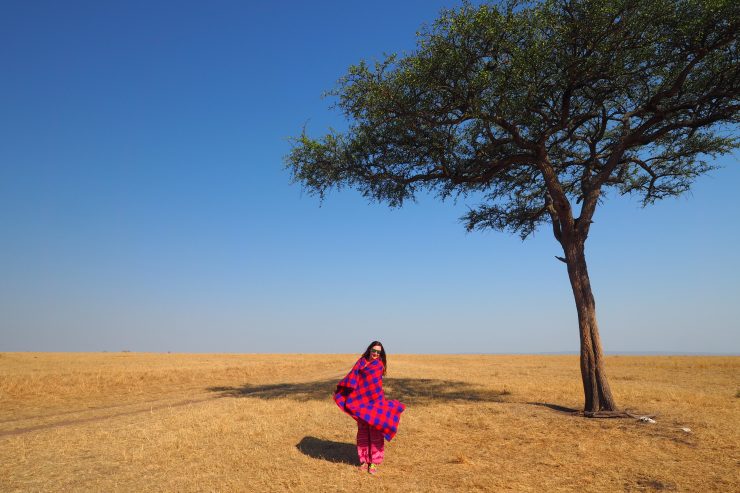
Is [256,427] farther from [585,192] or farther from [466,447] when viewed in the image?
[585,192]

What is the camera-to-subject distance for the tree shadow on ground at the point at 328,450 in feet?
32.0

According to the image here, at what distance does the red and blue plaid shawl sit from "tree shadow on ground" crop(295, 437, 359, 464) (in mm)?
1335

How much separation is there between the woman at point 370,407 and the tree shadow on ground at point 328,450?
0.76 meters

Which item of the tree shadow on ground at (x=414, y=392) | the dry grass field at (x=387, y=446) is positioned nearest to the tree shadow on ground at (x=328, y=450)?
the dry grass field at (x=387, y=446)

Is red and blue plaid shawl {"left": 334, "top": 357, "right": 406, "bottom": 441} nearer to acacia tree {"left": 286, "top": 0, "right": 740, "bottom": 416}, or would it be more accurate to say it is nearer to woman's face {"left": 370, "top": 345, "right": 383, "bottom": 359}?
woman's face {"left": 370, "top": 345, "right": 383, "bottom": 359}

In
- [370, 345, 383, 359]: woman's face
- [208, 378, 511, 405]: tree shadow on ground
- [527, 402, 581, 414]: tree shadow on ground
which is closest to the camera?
[370, 345, 383, 359]: woman's face

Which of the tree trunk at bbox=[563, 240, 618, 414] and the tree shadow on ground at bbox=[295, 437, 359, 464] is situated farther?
the tree trunk at bbox=[563, 240, 618, 414]

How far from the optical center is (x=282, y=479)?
827cm

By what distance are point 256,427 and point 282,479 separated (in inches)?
190

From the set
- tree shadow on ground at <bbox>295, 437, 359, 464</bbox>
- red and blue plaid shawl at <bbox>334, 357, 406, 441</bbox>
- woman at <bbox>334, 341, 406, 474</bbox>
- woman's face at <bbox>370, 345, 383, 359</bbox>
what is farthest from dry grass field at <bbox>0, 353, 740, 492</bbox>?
woman's face at <bbox>370, 345, 383, 359</bbox>

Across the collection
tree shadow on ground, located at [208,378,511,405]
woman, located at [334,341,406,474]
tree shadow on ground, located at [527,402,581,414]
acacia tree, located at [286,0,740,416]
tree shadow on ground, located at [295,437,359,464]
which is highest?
acacia tree, located at [286,0,740,416]

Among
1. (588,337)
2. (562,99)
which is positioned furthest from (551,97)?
(588,337)

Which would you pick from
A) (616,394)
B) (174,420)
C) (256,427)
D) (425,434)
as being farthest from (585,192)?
(174,420)

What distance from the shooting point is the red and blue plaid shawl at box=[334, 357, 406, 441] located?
8.87m
